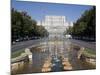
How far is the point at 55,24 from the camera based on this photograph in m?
2.52

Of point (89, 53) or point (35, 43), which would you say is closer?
point (35, 43)

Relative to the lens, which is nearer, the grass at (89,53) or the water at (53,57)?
the water at (53,57)

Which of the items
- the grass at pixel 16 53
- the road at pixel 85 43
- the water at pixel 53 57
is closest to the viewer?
the grass at pixel 16 53

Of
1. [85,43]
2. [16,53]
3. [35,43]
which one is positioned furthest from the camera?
[85,43]

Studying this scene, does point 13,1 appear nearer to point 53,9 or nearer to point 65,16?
point 53,9

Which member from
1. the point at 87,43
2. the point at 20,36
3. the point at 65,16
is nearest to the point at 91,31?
the point at 87,43

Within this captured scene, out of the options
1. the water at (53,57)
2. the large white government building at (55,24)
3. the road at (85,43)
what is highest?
the large white government building at (55,24)

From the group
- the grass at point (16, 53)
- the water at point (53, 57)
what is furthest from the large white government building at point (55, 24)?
the grass at point (16, 53)

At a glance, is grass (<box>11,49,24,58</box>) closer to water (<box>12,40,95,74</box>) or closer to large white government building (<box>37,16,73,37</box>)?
water (<box>12,40,95,74</box>)

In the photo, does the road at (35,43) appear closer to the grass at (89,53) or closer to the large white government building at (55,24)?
the grass at (89,53)

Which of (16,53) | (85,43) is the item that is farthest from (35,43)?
(85,43)

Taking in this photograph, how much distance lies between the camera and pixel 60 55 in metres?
2.53

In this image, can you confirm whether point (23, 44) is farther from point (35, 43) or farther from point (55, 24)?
point (55, 24)

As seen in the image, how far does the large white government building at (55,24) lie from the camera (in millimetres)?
2469
